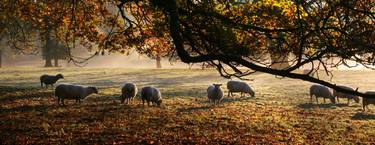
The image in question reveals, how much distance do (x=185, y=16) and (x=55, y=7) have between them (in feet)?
28.6

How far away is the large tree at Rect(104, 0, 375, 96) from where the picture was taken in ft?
28.6

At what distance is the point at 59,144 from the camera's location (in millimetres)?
12328

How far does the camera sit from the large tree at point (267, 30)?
28.6ft

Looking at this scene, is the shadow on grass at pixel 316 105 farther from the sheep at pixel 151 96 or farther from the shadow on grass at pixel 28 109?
the shadow on grass at pixel 28 109

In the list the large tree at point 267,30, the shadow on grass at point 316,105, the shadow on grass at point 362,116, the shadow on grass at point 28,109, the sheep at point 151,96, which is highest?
the large tree at point 267,30

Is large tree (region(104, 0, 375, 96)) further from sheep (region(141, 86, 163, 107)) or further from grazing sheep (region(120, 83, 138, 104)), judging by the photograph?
grazing sheep (region(120, 83, 138, 104))

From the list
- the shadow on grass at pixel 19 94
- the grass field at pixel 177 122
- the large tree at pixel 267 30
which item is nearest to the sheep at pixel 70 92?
the grass field at pixel 177 122

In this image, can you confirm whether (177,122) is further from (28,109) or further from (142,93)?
(28,109)

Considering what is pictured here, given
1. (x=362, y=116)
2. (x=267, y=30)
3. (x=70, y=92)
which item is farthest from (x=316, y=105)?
(x=267, y=30)

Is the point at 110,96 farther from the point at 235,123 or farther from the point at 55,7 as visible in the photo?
the point at 235,123

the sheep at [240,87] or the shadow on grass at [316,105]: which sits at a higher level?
the sheep at [240,87]

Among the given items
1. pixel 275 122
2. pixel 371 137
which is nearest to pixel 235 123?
pixel 275 122

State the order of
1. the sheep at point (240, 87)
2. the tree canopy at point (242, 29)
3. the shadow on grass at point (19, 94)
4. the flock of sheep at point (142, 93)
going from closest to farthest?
the tree canopy at point (242, 29) → the flock of sheep at point (142, 93) → the shadow on grass at point (19, 94) → the sheep at point (240, 87)

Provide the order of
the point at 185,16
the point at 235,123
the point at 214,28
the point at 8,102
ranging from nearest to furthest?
the point at 214,28 < the point at 185,16 < the point at 235,123 < the point at 8,102
